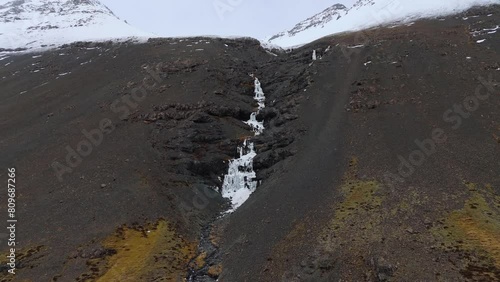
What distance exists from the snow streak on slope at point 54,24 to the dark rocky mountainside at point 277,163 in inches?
1370

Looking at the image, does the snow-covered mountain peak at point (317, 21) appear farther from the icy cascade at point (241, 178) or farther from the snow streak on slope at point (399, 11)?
the icy cascade at point (241, 178)

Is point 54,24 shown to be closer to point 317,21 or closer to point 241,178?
point 317,21

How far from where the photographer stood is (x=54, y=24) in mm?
111438

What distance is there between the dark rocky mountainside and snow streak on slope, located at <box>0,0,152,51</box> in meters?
34.8

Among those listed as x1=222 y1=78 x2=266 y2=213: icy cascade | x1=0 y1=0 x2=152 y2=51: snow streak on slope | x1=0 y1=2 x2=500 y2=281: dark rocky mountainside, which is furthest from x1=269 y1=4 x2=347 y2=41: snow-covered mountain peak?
x1=222 y1=78 x2=266 y2=213: icy cascade

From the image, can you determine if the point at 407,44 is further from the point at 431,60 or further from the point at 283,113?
the point at 283,113

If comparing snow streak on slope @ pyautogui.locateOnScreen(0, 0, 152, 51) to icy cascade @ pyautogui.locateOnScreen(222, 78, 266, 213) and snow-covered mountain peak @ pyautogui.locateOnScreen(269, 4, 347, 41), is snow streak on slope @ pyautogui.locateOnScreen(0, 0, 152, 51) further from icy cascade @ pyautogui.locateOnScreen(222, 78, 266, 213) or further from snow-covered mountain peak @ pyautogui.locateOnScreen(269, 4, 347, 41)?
snow-covered mountain peak @ pyautogui.locateOnScreen(269, 4, 347, 41)

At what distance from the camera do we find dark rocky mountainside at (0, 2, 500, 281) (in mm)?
24391

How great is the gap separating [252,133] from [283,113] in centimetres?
475

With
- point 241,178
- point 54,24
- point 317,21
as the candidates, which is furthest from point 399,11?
point 54,24

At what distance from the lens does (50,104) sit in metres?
52.6

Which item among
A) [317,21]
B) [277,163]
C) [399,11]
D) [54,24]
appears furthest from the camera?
[317,21]

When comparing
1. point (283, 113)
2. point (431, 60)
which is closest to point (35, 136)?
point (283, 113)

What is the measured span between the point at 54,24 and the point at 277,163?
101 metres
